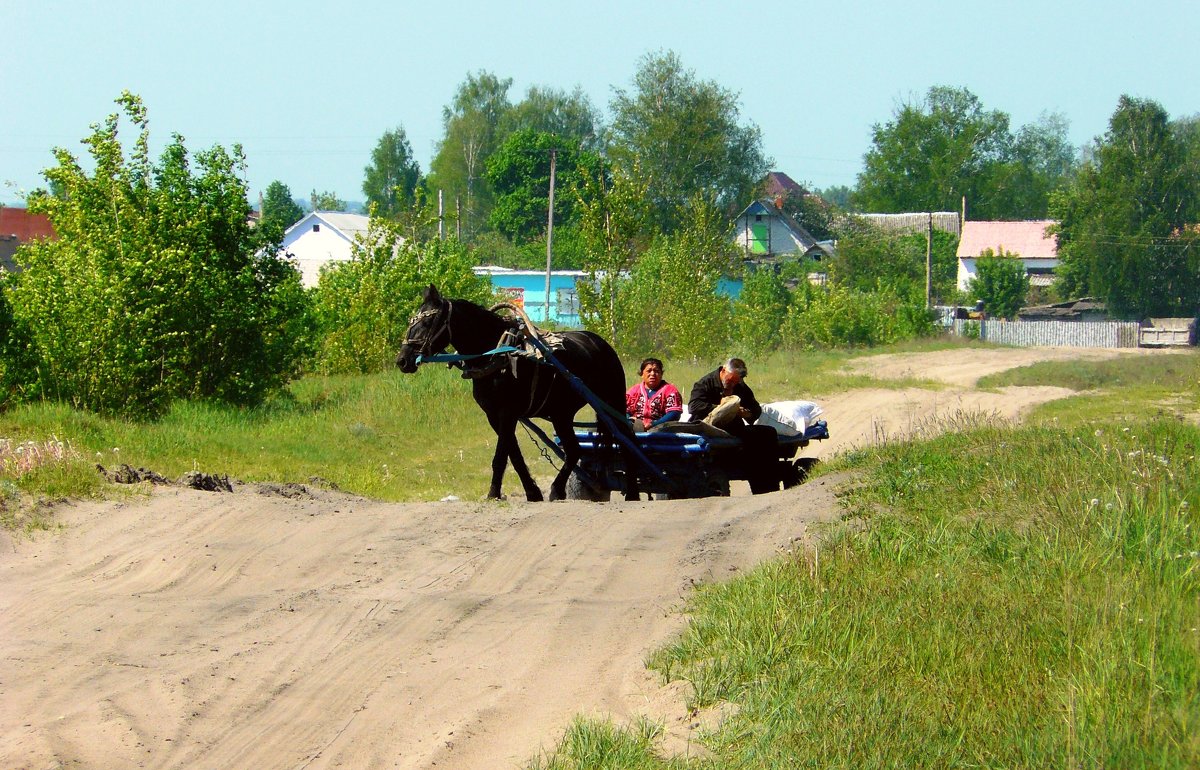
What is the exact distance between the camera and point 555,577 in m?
8.70

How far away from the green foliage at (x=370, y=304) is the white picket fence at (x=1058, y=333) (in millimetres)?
35289

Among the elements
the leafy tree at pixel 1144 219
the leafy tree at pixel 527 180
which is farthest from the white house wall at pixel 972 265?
the leafy tree at pixel 527 180

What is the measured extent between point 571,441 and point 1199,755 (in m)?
8.61

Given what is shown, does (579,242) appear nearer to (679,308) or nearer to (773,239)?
(773,239)

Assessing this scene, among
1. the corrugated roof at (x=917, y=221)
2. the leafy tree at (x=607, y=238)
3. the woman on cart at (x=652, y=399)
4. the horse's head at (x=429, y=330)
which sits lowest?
the woman on cart at (x=652, y=399)

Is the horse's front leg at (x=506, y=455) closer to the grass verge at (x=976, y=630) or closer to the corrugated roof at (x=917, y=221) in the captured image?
the grass verge at (x=976, y=630)

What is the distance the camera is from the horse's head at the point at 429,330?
11.1 m

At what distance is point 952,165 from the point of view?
326 ft

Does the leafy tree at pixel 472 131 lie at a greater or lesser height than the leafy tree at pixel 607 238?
greater

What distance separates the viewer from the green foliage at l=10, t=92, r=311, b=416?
55.0 ft

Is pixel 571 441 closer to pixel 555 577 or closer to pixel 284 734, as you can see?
pixel 555 577

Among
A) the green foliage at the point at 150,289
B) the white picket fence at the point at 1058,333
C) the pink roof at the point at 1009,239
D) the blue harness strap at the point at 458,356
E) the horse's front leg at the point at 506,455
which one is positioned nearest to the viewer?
the blue harness strap at the point at 458,356

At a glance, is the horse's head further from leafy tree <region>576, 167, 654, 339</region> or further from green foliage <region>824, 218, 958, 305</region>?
green foliage <region>824, 218, 958, 305</region>

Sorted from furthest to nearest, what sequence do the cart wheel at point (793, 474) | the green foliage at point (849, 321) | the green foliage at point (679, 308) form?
the green foliage at point (849, 321)
the green foliage at point (679, 308)
the cart wheel at point (793, 474)
